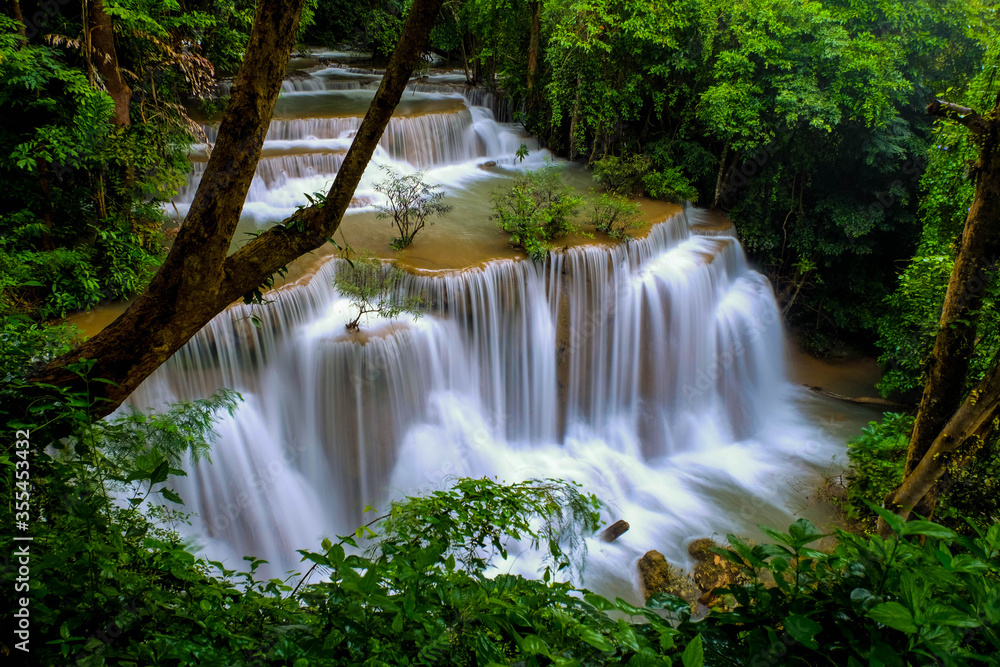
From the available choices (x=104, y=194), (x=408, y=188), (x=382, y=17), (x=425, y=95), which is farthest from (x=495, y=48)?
(x=104, y=194)

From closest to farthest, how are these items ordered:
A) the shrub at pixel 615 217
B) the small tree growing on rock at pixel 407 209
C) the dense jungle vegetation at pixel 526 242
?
1. the dense jungle vegetation at pixel 526 242
2. the small tree growing on rock at pixel 407 209
3. the shrub at pixel 615 217

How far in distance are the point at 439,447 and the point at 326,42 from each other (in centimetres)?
1802

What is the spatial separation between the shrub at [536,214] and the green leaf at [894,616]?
23.2 ft

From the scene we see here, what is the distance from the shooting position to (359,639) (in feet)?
4.72

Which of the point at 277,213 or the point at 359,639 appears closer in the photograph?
the point at 359,639

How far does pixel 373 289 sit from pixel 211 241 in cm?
449

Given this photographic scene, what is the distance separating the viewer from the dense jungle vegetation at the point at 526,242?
1433 mm

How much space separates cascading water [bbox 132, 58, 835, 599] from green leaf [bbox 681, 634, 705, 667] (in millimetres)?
4913

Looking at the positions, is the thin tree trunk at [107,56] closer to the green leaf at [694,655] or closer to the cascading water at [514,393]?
the cascading water at [514,393]

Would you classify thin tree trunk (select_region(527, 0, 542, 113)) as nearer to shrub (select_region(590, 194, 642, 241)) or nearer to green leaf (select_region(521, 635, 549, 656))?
shrub (select_region(590, 194, 642, 241))

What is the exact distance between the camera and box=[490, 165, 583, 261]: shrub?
328 inches

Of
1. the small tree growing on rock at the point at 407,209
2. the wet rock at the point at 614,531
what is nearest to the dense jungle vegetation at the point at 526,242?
the wet rock at the point at 614,531

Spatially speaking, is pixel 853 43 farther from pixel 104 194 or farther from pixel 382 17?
pixel 382 17

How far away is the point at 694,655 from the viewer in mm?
1222
